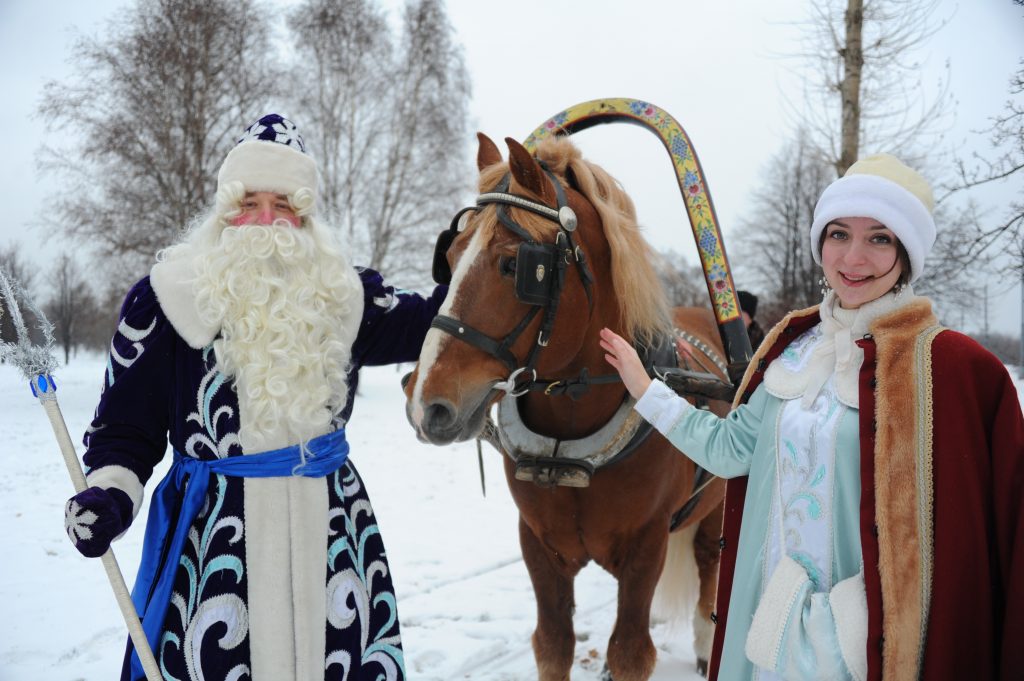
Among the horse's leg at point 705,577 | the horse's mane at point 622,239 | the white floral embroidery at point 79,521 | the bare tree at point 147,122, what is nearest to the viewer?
the white floral embroidery at point 79,521

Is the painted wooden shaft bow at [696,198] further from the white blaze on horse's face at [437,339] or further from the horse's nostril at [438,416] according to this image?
the horse's nostril at [438,416]

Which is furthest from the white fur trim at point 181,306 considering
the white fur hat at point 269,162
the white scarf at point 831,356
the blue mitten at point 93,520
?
the white scarf at point 831,356

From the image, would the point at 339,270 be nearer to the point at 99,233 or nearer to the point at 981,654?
the point at 981,654

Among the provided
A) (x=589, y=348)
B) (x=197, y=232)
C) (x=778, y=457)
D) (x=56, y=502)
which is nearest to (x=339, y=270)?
(x=197, y=232)

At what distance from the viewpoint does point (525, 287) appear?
5.77 ft

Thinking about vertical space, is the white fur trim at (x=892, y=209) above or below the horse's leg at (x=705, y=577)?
above

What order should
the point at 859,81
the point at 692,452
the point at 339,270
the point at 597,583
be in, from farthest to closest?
the point at 859,81, the point at 597,583, the point at 339,270, the point at 692,452

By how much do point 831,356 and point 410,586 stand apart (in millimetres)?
3720

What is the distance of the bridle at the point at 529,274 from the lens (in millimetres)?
1737

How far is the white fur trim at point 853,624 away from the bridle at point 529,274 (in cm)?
92

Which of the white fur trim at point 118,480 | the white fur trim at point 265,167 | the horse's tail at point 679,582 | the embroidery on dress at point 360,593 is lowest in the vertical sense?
the horse's tail at point 679,582

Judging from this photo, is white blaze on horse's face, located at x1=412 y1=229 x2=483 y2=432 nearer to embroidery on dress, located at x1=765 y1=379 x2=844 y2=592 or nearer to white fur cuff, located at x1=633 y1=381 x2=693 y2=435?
white fur cuff, located at x1=633 y1=381 x2=693 y2=435

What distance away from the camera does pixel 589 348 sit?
82.9 inches

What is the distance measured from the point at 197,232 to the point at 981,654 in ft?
6.86
